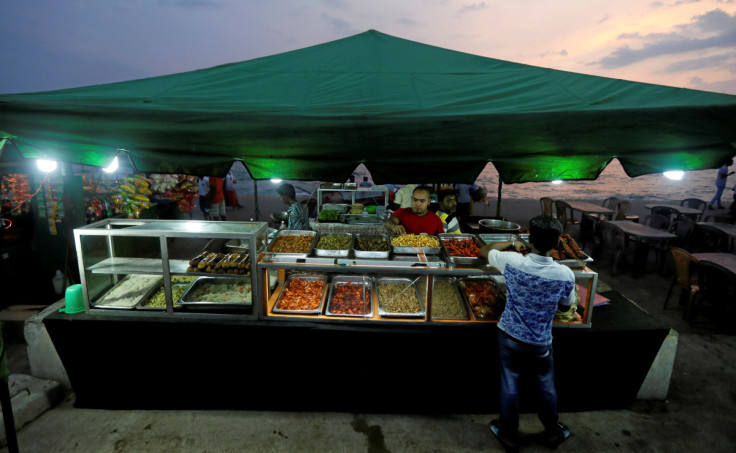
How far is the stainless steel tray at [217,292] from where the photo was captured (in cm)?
371

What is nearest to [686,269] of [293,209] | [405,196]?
[405,196]

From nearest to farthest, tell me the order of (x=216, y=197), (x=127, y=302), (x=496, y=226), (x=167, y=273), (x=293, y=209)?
(x=167, y=273) < (x=127, y=302) < (x=293, y=209) < (x=496, y=226) < (x=216, y=197)

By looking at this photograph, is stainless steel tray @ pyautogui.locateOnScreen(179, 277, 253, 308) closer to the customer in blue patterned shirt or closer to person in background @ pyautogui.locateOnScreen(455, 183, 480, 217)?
the customer in blue patterned shirt

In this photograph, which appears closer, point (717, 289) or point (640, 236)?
point (717, 289)

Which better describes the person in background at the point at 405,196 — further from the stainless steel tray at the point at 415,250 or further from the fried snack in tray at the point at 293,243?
the stainless steel tray at the point at 415,250

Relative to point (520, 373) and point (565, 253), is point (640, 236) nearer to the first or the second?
point (565, 253)

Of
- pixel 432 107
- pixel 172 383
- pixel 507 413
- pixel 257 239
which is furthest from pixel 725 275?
pixel 172 383

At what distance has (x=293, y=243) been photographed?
405 centimetres

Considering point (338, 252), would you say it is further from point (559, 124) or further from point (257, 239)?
point (559, 124)

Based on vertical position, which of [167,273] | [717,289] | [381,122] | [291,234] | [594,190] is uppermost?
[381,122]

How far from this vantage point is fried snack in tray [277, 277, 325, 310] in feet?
12.6

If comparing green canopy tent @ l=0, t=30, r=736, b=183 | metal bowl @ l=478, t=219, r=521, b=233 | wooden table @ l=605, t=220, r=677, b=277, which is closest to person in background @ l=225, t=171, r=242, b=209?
metal bowl @ l=478, t=219, r=521, b=233

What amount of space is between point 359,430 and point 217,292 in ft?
6.82

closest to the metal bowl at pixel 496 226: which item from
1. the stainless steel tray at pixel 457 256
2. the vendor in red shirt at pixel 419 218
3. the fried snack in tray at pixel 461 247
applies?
the vendor in red shirt at pixel 419 218
